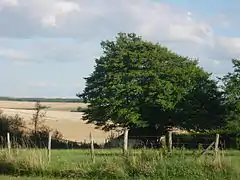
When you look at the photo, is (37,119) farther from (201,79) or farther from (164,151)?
(164,151)

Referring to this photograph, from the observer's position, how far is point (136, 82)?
63.2 metres

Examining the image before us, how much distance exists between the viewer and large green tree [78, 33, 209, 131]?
61.5 metres

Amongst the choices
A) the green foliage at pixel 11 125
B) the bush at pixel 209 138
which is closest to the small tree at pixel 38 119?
the green foliage at pixel 11 125

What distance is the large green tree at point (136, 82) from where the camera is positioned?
6150cm

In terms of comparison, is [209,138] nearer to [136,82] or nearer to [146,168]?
[136,82]

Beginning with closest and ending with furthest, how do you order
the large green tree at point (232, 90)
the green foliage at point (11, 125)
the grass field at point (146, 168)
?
the grass field at point (146, 168) → the large green tree at point (232, 90) → the green foliage at point (11, 125)

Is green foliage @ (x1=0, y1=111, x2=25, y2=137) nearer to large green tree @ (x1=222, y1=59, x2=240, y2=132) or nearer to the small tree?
the small tree

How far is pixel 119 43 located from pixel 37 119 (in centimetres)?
1296

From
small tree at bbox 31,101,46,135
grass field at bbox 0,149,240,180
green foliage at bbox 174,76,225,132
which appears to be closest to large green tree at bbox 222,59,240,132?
green foliage at bbox 174,76,225,132

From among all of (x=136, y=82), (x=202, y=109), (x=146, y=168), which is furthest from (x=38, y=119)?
(x=146, y=168)

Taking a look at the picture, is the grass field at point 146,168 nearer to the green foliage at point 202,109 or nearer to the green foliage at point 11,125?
the green foliage at point 202,109

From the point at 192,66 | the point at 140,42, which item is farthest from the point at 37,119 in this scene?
the point at 192,66

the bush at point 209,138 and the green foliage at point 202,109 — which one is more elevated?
the green foliage at point 202,109

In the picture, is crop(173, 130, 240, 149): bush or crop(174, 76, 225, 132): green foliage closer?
crop(173, 130, 240, 149): bush
